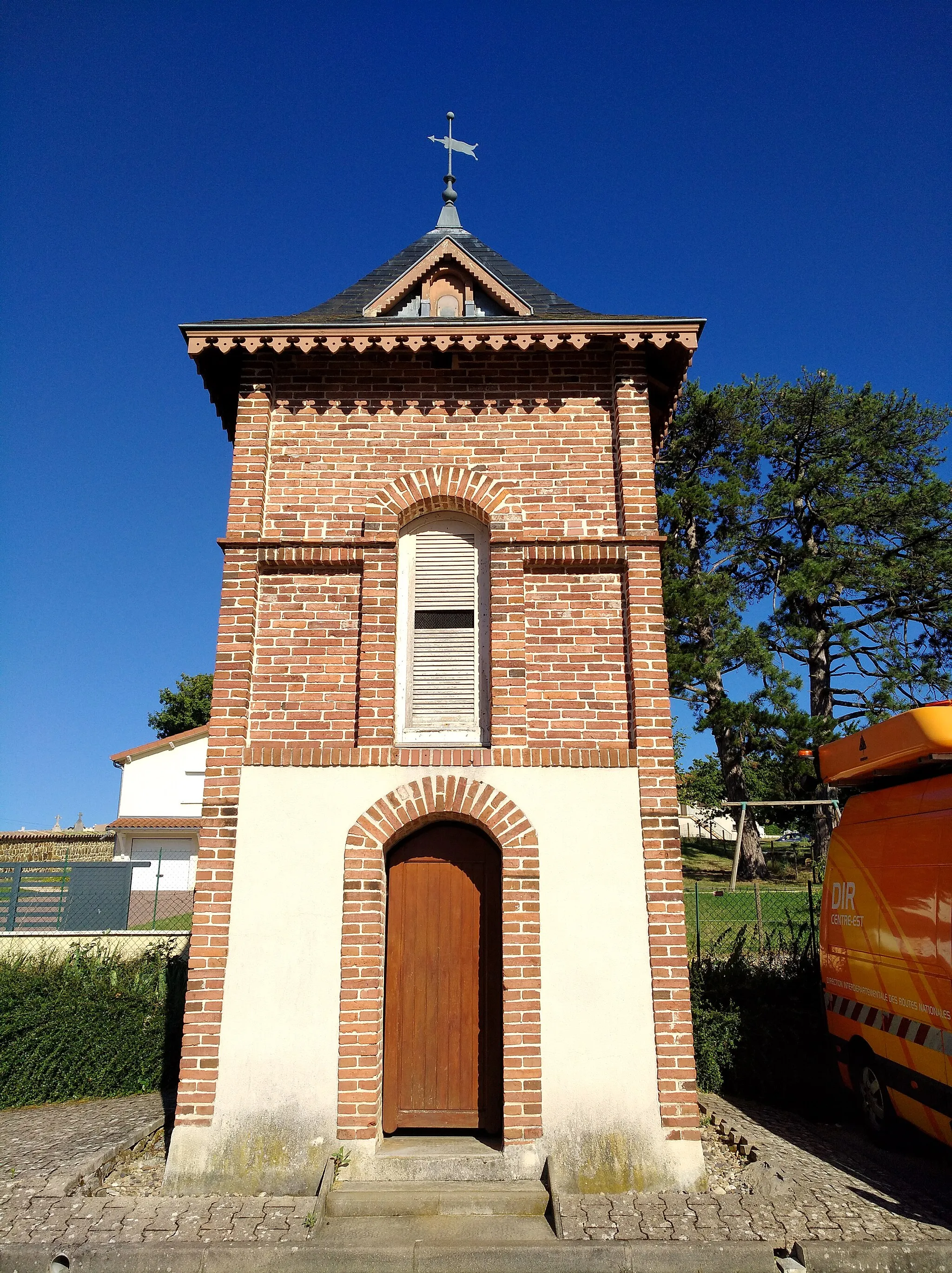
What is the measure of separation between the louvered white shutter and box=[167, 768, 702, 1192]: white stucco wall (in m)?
0.69

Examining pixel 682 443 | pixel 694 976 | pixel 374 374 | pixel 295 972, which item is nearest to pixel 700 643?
pixel 682 443

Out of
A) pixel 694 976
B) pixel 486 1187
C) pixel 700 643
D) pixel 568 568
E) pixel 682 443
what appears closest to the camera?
pixel 486 1187

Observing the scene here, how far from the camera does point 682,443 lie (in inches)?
980

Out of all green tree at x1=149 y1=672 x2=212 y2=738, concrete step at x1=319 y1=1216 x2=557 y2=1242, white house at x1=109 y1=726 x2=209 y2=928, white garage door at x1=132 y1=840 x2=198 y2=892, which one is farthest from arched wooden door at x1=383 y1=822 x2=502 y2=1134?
green tree at x1=149 y1=672 x2=212 y2=738

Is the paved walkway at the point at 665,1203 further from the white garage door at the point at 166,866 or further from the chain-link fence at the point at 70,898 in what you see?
the white garage door at the point at 166,866

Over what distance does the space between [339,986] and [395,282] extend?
7.07 meters

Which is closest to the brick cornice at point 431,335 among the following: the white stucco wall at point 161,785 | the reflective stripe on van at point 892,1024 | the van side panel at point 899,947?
the van side panel at point 899,947

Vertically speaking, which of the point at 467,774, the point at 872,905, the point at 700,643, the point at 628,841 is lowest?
the point at 872,905

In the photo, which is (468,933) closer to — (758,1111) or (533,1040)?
(533,1040)

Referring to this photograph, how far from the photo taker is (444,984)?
6348mm

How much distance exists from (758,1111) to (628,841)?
3.31m

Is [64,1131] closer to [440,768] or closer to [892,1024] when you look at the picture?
[440,768]

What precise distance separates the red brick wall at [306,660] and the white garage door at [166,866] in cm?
1911

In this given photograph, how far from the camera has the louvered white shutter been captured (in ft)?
22.5
